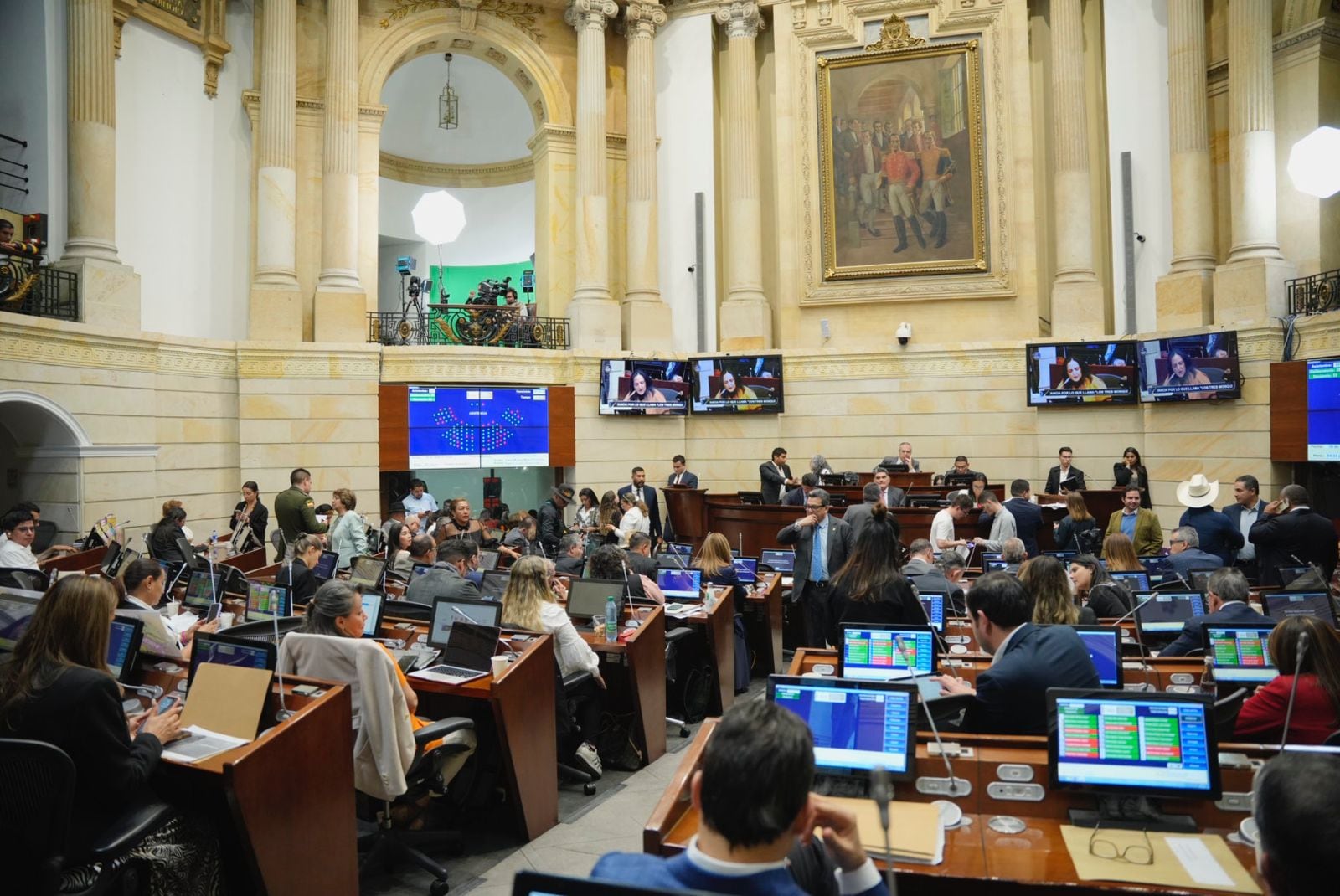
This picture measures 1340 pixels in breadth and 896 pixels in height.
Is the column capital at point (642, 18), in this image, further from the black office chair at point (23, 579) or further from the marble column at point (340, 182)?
the black office chair at point (23, 579)

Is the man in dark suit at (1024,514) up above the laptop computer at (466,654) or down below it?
above

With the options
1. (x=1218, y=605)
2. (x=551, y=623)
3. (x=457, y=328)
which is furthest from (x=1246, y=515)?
(x=457, y=328)

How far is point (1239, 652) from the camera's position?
15.8 feet

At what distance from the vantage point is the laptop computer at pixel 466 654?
5309 millimetres

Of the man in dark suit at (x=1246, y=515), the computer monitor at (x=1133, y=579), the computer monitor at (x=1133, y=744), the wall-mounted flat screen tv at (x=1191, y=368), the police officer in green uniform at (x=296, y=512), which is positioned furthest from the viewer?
the wall-mounted flat screen tv at (x=1191, y=368)

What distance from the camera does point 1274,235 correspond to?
1377 centimetres

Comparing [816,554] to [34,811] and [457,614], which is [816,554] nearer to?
[457,614]

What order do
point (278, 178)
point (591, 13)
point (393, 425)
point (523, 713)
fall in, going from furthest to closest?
point (591, 13) → point (393, 425) → point (278, 178) → point (523, 713)

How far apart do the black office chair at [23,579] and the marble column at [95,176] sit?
6.29 metres

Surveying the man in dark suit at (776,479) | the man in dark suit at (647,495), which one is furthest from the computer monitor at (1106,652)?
the man in dark suit at (647,495)

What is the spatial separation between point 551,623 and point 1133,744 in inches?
138

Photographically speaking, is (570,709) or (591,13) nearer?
(570,709)

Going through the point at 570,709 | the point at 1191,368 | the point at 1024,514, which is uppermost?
the point at 1191,368

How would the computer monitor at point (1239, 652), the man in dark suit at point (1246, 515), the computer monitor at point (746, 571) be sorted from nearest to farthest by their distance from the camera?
the computer monitor at point (1239, 652), the computer monitor at point (746, 571), the man in dark suit at point (1246, 515)
